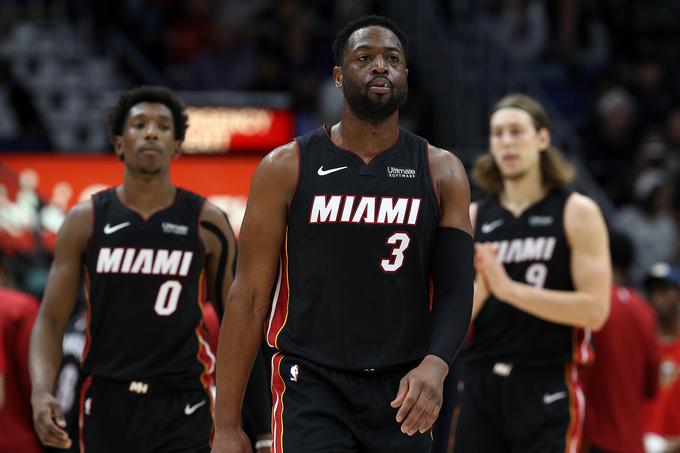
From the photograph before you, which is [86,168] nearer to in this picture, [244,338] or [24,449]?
[24,449]

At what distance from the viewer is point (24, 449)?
303 inches

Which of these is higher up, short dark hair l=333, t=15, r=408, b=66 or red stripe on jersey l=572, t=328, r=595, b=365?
short dark hair l=333, t=15, r=408, b=66

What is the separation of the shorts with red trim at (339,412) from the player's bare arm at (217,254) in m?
1.56

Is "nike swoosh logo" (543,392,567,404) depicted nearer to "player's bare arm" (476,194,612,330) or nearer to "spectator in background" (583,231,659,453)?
"player's bare arm" (476,194,612,330)

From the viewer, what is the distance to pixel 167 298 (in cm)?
578

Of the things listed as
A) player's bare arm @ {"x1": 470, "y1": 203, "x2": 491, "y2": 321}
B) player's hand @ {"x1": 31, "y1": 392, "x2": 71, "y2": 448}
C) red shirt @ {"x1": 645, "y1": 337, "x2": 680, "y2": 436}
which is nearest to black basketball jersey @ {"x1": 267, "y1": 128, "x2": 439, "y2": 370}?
player's hand @ {"x1": 31, "y1": 392, "x2": 71, "y2": 448}

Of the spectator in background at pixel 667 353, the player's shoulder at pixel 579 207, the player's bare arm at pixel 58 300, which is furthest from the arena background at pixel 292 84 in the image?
the player's shoulder at pixel 579 207

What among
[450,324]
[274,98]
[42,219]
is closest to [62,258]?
[450,324]

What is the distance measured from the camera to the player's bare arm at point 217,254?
588cm

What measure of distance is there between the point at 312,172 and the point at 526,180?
264 centimetres

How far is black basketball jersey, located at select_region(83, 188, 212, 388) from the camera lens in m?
5.72

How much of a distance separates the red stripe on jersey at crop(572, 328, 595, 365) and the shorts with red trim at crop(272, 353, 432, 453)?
90.5 inches

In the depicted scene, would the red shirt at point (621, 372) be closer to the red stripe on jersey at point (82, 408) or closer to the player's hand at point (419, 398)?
the red stripe on jersey at point (82, 408)

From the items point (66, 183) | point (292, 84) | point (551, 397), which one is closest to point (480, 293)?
point (551, 397)
